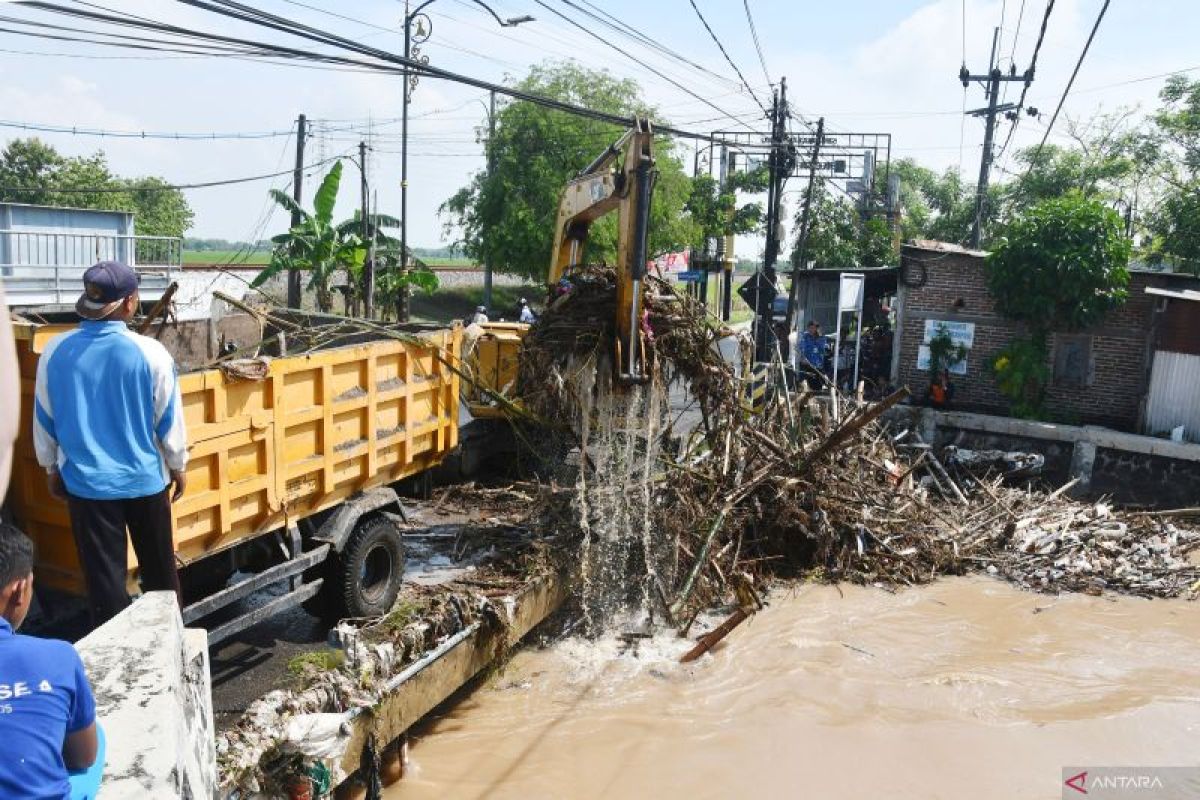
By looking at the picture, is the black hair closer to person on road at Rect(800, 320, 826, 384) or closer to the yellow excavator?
the yellow excavator

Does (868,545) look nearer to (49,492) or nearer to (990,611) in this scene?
(990,611)

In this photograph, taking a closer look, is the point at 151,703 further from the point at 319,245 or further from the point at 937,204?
the point at 937,204

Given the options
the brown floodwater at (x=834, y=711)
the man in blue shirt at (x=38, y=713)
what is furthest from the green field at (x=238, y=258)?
the man in blue shirt at (x=38, y=713)

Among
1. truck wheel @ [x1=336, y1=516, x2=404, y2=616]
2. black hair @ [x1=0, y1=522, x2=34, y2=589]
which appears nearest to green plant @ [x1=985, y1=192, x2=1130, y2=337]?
truck wheel @ [x1=336, y1=516, x2=404, y2=616]

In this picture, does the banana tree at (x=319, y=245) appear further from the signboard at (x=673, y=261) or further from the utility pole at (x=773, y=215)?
the signboard at (x=673, y=261)

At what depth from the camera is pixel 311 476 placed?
5699mm

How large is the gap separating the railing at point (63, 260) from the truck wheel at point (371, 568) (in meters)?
13.5

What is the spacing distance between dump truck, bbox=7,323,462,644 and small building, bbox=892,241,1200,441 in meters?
11.4

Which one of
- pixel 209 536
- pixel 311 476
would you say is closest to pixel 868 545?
pixel 311 476

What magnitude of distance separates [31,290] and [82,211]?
15.5 feet

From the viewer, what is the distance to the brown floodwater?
20.0ft

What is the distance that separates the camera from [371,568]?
6387mm

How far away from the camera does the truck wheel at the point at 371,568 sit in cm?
592

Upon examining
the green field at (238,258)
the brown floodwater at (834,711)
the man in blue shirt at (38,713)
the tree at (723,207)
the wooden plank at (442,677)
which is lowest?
the brown floodwater at (834,711)
